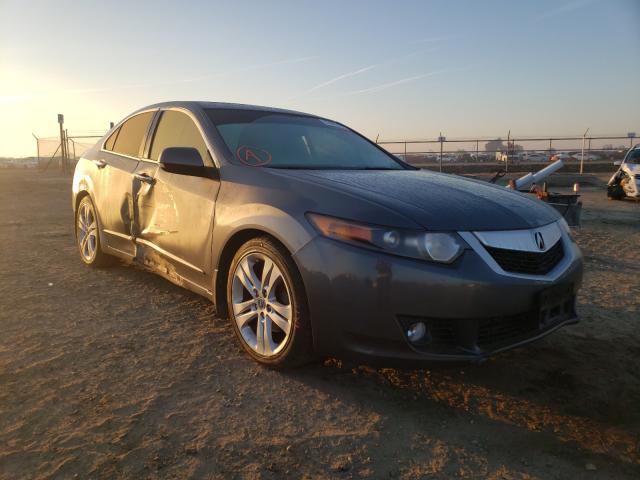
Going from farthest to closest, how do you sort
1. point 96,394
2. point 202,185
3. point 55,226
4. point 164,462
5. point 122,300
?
1. point 55,226
2. point 122,300
3. point 202,185
4. point 96,394
5. point 164,462

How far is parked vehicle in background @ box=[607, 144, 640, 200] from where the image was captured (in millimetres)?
12031

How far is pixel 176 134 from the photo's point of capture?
140 inches

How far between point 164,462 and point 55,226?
698 cm

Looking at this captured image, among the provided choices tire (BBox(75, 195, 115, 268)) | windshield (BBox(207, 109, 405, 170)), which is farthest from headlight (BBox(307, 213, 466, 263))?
tire (BBox(75, 195, 115, 268))

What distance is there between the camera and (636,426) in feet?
6.90

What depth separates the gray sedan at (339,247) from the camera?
2121 mm

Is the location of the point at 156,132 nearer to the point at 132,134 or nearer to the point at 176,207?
the point at 132,134

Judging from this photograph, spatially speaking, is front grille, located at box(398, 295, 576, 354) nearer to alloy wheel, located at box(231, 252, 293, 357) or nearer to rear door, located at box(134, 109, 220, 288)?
alloy wheel, located at box(231, 252, 293, 357)

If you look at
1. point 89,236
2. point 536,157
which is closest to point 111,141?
point 89,236

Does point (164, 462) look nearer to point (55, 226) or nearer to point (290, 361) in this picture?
point (290, 361)

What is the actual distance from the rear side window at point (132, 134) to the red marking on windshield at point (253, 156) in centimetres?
132

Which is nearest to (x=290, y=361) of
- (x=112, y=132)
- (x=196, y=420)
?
(x=196, y=420)

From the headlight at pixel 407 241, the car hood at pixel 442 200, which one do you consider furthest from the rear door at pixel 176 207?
the headlight at pixel 407 241

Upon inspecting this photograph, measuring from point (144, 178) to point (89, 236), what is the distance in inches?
61.2
